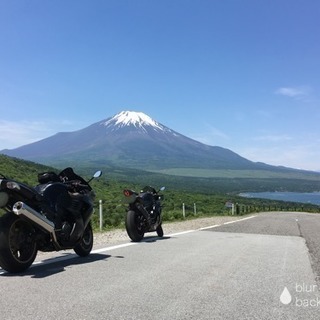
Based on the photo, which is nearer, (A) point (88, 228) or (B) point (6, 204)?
(B) point (6, 204)

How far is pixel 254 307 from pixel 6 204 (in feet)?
11.5

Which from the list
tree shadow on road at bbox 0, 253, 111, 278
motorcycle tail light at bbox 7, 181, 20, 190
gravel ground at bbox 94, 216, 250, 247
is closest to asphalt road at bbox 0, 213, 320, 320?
tree shadow on road at bbox 0, 253, 111, 278

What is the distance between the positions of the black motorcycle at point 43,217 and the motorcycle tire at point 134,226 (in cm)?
277

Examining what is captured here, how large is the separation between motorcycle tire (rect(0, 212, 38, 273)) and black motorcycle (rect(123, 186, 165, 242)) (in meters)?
4.71

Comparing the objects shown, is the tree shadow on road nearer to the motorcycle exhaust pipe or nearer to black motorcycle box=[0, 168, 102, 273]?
black motorcycle box=[0, 168, 102, 273]

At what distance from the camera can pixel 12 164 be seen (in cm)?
7262

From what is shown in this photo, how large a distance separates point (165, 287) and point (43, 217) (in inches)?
80.6

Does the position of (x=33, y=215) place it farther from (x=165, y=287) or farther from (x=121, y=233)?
(x=121, y=233)

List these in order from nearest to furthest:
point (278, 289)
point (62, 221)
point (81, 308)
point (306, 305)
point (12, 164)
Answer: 1. point (81, 308)
2. point (306, 305)
3. point (278, 289)
4. point (62, 221)
5. point (12, 164)

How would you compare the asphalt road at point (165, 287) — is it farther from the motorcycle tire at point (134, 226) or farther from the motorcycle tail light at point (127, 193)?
the motorcycle tail light at point (127, 193)

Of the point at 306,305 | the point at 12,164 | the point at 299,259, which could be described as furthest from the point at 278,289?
the point at 12,164

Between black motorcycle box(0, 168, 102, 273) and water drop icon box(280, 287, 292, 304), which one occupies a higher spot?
black motorcycle box(0, 168, 102, 273)

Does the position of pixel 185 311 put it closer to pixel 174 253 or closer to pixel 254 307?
pixel 254 307

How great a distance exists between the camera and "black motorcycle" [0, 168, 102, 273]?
6.02 m
